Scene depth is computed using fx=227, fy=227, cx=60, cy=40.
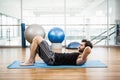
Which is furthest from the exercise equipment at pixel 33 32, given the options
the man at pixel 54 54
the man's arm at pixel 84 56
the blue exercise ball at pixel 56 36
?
the man's arm at pixel 84 56

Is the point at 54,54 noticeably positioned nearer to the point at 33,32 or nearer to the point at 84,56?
the point at 84,56

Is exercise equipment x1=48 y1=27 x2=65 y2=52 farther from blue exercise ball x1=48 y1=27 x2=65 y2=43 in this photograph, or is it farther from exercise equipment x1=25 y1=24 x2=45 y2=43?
exercise equipment x1=25 y1=24 x2=45 y2=43

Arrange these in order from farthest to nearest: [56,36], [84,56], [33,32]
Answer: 1. [56,36]
2. [33,32]
3. [84,56]

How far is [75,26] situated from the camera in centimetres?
810

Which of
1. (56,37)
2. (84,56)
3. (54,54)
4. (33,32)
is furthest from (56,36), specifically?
(84,56)

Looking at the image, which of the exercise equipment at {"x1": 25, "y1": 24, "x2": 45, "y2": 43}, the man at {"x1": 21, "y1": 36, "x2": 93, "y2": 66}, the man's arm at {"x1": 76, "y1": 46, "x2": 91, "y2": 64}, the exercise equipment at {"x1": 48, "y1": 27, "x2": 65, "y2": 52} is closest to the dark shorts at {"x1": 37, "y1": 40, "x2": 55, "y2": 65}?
the man at {"x1": 21, "y1": 36, "x2": 93, "y2": 66}

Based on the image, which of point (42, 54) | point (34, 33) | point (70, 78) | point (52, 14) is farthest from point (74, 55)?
point (52, 14)

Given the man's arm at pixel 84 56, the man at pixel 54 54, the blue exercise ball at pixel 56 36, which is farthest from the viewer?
the blue exercise ball at pixel 56 36

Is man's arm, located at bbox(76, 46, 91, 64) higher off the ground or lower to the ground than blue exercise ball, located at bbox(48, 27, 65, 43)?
lower

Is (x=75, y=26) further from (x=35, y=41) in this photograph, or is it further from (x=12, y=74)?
(x=12, y=74)

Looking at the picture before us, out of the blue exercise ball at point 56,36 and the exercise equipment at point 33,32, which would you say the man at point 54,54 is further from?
the blue exercise ball at point 56,36

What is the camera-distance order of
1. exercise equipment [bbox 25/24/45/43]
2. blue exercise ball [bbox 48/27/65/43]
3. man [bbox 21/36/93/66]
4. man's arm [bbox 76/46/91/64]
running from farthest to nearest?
blue exercise ball [bbox 48/27/65/43] < exercise equipment [bbox 25/24/45/43] < man [bbox 21/36/93/66] < man's arm [bbox 76/46/91/64]

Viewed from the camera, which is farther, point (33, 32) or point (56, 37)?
point (56, 37)

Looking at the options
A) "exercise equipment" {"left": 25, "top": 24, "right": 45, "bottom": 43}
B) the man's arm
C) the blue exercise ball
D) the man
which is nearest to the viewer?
the man's arm
